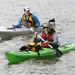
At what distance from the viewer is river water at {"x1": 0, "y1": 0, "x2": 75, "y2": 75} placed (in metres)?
8.79

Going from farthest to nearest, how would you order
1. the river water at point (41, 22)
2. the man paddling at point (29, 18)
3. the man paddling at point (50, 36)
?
1. the man paddling at point (29, 18)
2. the man paddling at point (50, 36)
3. the river water at point (41, 22)

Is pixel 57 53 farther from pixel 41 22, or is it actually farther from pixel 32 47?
pixel 41 22

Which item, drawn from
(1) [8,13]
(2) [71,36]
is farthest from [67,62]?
(1) [8,13]

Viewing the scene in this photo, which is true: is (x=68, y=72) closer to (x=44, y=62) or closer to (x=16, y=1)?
(x=44, y=62)

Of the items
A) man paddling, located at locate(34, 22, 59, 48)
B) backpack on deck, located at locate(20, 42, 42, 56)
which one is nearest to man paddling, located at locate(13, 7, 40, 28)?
man paddling, located at locate(34, 22, 59, 48)

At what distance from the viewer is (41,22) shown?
1644 centimetres

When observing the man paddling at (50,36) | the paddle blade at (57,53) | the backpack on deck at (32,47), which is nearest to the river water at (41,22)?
the paddle blade at (57,53)

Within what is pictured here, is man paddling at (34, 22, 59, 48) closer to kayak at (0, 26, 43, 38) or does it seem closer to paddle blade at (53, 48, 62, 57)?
paddle blade at (53, 48, 62, 57)

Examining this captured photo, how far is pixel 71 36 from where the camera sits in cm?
1328

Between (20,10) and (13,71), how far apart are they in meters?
11.9

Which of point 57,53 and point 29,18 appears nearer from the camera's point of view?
point 57,53

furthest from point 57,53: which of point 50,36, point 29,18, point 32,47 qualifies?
point 29,18

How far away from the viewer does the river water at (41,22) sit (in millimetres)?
8789

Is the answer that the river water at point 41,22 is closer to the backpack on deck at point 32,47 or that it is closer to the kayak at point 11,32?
the kayak at point 11,32
